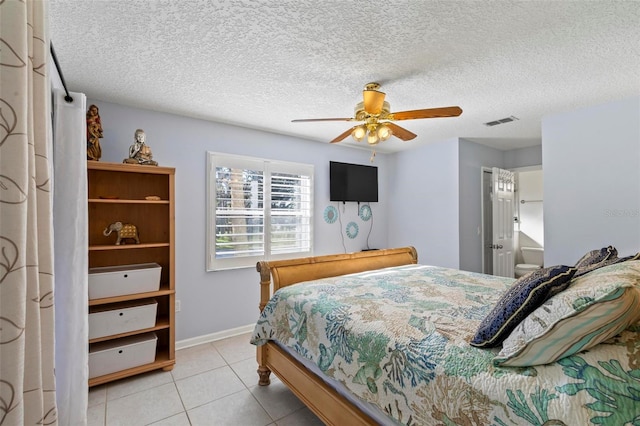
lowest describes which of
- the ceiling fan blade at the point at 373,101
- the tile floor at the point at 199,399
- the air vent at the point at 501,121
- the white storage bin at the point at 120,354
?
the tile floor at the point at 199,399

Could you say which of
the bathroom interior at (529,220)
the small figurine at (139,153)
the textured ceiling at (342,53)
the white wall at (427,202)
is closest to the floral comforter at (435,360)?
the textured ceiling at (342,53)

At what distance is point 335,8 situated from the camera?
5.03 feet

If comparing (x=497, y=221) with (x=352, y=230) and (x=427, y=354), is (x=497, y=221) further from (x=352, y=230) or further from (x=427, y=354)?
(x=427, y=354)

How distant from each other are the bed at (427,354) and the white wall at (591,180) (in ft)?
4.20

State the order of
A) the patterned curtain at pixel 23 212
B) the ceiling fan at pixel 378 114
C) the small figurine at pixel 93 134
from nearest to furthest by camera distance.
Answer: the patterned curtain at pixel 23 212 < the ceiling fan at pixel 378 114 < the small figurine at pixel 93 134

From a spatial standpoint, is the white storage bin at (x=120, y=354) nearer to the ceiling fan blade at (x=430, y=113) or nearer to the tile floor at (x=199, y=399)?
the tile floor at (x=199, y=399)

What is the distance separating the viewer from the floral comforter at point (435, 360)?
86 cm

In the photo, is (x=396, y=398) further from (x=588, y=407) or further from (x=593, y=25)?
(x=593, y=25)

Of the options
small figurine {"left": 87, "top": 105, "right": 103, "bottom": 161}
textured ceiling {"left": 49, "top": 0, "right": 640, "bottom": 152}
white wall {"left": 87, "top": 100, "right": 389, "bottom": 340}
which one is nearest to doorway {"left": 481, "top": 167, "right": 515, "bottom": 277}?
textured ceiling {"left": 49, "top": 0, "right": 640, "bottom": 152}

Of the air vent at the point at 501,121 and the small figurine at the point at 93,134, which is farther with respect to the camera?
the air vent at the point at 501,121

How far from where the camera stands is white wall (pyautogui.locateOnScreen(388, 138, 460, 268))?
13.3 ft

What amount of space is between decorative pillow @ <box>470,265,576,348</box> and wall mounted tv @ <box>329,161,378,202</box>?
10.3 feet

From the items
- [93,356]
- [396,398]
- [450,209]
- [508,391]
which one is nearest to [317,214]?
[450,209]

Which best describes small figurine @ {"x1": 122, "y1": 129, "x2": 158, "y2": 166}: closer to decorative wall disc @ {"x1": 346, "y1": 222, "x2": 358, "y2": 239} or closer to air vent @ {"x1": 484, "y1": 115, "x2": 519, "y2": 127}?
decorative wall disc @ {"x1": 346, "y1": 222, "x2": 358, "y2": 239}
